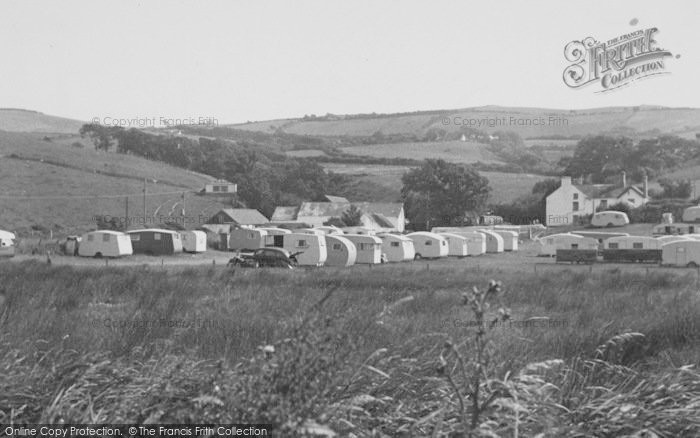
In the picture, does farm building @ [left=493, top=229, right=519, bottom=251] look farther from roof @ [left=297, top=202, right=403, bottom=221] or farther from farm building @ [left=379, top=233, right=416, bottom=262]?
roof @ [left=297, top=202, right=403, bottom=221]

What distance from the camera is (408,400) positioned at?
5.93 meters

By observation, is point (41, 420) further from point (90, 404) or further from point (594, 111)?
point (594, 111)

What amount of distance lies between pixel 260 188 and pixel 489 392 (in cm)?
8369

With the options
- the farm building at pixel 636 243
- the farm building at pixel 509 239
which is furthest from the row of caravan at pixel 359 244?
the farm building at pixel 636 243

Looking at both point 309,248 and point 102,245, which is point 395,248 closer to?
point 309,248

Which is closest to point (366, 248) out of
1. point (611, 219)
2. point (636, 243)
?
point (636, 243)

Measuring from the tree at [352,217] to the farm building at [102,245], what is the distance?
26.7 metres

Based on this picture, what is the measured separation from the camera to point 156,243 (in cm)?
4872

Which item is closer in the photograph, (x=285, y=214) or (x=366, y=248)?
(x=366, y=248)

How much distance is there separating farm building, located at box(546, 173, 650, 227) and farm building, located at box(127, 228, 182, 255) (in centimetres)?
4609

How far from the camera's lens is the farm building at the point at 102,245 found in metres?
44.8

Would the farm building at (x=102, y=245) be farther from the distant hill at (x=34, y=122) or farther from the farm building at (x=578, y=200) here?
the distant hill at (x=34, y=122)

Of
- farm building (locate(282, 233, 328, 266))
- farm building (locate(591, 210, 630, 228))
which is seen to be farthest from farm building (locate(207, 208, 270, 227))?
farm building (locate(591, 210, 630, 228))

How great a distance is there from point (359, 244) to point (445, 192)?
3909 cm
